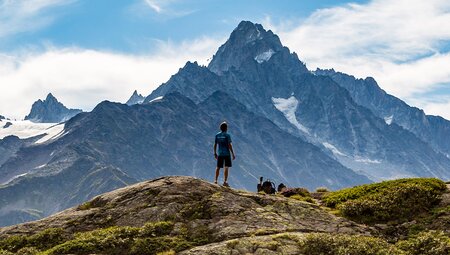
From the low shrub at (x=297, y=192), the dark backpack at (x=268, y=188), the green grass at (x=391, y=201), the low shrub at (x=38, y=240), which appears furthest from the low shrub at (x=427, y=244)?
the dark backpack at (x=268, y=188)

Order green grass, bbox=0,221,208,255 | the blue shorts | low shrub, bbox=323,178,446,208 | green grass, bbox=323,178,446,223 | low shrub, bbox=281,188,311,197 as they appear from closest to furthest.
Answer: green grass, bbox=0,221,208,255, green grass, bbox=323,178,446,223, low shrub, bbox=323,178,446,208, low shrub, bbox=281,188,311,197, the blue shorts

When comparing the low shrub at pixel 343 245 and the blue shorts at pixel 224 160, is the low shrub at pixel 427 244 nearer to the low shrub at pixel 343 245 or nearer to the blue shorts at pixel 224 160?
the low shrub at pixel 343 245

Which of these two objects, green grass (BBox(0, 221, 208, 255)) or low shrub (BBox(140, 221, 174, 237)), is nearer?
green grass (BBox(0, 221, 208, 255))

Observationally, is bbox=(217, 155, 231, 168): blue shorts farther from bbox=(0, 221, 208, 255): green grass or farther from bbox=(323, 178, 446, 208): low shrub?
bbox=(0, 221, 208, 255): green grass

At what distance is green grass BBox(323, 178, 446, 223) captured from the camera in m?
22.7

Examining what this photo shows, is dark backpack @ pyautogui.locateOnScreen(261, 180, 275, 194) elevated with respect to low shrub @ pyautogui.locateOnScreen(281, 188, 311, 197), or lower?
elevated

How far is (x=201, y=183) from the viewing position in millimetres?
25750

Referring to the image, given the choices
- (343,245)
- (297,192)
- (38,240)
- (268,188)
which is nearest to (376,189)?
(297,192)

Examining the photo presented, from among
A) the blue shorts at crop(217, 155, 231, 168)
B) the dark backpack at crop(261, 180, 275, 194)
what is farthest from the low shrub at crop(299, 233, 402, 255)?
the dark backpack at crop(261, 180, 275, 194)

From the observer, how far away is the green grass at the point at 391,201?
22.7 m

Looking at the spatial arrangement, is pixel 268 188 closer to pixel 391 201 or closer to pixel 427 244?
pixel 391 201

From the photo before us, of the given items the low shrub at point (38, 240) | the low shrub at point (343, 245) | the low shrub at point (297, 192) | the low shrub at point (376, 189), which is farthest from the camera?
the low shrub at point (297, 192)

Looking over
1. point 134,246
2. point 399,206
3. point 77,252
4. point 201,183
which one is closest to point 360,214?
point 399,206

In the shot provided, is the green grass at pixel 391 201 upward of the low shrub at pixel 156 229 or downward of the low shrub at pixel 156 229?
upward
